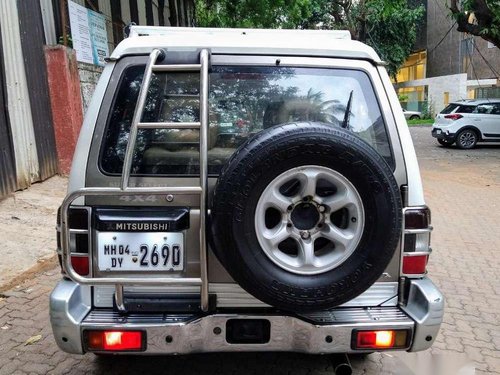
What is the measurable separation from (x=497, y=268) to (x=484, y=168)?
8155 millimetres

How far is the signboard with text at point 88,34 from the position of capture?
8.82 meters

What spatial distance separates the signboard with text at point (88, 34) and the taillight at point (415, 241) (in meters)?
7.67

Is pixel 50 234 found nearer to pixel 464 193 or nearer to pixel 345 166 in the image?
pixel 345 166

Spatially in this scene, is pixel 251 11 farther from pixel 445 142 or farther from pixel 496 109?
pixel 496 109

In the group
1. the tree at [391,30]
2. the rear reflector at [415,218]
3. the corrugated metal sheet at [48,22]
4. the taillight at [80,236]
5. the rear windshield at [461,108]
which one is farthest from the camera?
the tree at [391,30]

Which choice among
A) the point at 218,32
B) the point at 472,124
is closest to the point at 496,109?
the point at 472,124

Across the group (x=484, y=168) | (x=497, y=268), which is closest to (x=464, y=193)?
(x=484, y=168)

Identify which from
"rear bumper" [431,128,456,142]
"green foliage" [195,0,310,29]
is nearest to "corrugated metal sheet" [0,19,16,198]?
"green foliage" [195,0,310,29]

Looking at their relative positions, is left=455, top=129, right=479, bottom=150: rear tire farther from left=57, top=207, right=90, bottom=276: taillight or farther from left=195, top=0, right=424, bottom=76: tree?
left=57, top=207, right=90, bottom=276: taillight

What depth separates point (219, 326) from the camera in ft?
7.59

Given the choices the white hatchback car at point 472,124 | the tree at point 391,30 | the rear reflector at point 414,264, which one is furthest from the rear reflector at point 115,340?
the tree at point 391,30

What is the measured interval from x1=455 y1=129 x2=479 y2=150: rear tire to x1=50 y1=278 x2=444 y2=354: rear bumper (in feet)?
51.0

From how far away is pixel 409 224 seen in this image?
248cm

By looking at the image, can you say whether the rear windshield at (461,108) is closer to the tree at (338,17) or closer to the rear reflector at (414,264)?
the tree at (338,17)
